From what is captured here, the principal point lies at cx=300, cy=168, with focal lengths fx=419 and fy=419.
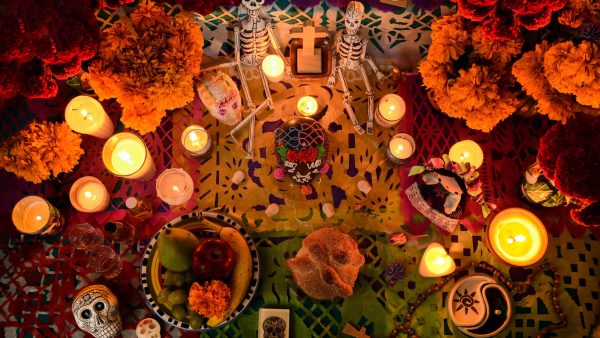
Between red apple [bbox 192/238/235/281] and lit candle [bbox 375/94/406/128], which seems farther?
lit candle [bbox 375/94/406/128]

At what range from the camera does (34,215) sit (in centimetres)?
114

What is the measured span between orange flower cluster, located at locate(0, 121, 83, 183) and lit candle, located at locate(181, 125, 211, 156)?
0.97 ft

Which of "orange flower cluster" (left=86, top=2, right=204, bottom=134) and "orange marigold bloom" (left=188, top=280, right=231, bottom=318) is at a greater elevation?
"orange flower cluster" (left=86, top=2, right=204, bottom=134)

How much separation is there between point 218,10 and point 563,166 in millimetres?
946

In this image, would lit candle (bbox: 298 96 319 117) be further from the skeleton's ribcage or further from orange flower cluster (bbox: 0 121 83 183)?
orange flower cluster (bbox: 0 121 83 183)

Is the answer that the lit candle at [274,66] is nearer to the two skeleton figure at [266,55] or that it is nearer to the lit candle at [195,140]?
the two skeleton figure at [266,55]

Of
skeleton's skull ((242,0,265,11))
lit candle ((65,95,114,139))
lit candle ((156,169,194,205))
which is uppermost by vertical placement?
skeleton's skull ((242,0,265,11))

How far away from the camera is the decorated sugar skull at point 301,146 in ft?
3.43

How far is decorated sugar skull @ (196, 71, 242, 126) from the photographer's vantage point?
3.76 feet

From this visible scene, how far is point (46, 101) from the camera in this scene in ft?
4.19

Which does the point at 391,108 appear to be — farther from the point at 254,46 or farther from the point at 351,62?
the point at 254,46

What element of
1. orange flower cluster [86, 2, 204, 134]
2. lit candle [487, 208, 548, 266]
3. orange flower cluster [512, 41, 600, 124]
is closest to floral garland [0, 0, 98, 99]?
orange flower cluster [86, 2, 204, 134]

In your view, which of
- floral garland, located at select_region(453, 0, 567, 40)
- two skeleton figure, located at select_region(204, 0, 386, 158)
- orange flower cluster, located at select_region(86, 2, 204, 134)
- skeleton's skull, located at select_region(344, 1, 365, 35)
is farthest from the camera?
two skeleton figure, located at select_region(204, 0, 386, 158)

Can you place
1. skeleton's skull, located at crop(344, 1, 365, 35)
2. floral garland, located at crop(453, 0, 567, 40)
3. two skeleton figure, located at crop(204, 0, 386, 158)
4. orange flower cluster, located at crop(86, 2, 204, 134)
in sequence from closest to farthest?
floral garland, located at crop(453, 0, 567, 40), orange flower cluster, located at crop(86, 2, 204, 134), skeleton's skull, located at crop(344, 1, 365, 35), two skeleton figure, located at crop(204, 0, 386, 158)
